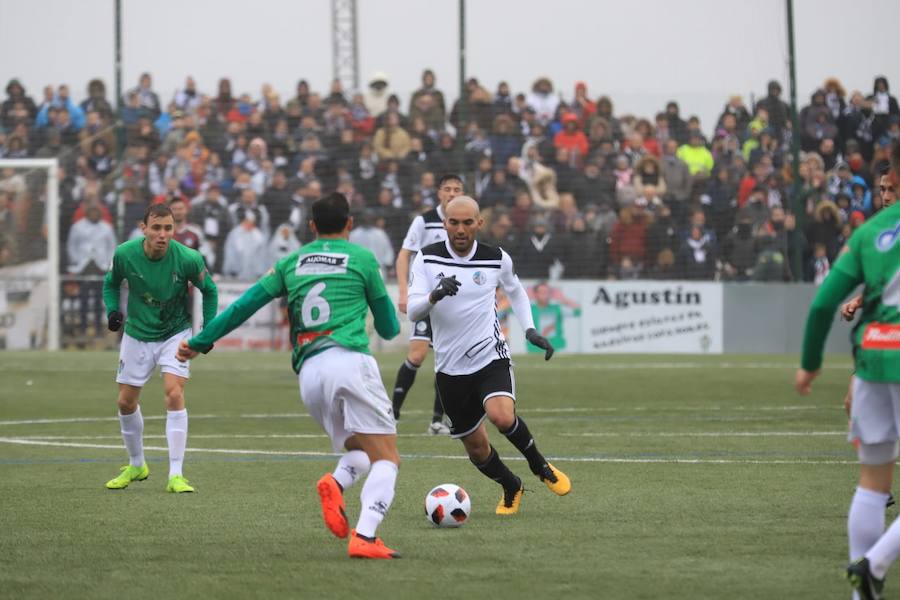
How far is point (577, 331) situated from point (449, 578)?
20104 millimetres

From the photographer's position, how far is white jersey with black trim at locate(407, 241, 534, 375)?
9828 millimetres

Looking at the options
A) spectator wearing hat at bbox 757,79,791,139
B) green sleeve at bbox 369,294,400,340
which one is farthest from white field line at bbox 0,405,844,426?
spectator wearing hat at bbox 757,79,791,139

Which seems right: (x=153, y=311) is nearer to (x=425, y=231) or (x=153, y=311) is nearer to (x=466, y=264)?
(x=466, y=264)

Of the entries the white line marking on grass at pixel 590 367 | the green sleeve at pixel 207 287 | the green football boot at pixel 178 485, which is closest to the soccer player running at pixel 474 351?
the green football boot at pixel 178 485

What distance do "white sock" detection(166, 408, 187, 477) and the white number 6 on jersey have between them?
3300 millimetres

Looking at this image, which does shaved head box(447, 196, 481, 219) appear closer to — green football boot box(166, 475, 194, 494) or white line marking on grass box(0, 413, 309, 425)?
green football boot box(166, 475, 194, 494)

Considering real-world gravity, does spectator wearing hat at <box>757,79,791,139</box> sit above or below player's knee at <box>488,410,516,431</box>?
above

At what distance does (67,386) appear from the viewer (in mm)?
20734

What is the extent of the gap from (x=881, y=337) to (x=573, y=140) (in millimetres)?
21237

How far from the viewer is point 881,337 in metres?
6.43

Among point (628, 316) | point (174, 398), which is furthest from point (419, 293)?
point (628, 316)

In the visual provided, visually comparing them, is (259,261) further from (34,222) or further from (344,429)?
(344,429)

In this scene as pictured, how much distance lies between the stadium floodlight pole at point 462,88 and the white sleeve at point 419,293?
57.9ft

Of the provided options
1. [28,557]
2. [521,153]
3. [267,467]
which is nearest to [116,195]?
[521,153]
